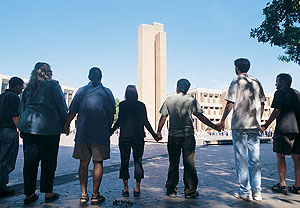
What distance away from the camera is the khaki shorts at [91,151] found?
3.21m

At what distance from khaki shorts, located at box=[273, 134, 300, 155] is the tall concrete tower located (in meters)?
32.6

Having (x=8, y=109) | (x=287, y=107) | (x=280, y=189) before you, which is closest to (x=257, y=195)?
(x=280, y=189)

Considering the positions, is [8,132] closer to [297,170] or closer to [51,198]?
[51,198]

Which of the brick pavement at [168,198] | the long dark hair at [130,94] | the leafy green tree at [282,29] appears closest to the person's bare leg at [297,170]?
the brick pavement at [168,198]

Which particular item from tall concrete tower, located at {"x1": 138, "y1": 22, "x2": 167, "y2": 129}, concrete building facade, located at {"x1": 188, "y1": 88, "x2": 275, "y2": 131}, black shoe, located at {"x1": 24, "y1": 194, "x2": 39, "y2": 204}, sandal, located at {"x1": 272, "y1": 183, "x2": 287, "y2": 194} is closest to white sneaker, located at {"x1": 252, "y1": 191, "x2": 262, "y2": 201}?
sandal, located at {"x1": 272, "y1": 183, "x2": 287, "y2": 194}

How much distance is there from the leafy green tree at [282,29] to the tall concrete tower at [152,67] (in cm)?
2625

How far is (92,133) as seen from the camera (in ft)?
10.5

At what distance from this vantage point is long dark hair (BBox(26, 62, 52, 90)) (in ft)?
11.0

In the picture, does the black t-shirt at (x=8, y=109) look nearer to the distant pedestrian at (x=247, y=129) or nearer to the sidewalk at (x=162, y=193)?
the sidewalk at (x=162, y=193)

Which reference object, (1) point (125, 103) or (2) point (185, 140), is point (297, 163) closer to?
(2) point (185, 140)

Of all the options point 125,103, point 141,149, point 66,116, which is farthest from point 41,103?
point 141,149

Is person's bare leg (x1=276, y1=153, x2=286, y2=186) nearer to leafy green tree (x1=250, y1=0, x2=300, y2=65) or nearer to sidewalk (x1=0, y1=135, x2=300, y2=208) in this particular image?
sidewalk (x1=0, y1=135, x2=300, y2=208)

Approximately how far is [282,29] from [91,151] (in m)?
10.6

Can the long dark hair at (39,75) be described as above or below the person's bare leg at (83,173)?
above
